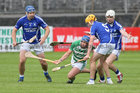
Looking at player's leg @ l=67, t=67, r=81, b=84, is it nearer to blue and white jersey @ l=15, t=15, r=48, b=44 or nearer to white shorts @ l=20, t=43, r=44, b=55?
white shorts @ l=20, t=43, r=44, b=55

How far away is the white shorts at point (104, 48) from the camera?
488 inches

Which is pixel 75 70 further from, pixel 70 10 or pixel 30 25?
pixel 70 10

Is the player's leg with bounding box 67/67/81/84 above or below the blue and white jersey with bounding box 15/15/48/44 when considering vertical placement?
below

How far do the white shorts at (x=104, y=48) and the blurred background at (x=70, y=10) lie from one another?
22.1 metres

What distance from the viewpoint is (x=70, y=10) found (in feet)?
117

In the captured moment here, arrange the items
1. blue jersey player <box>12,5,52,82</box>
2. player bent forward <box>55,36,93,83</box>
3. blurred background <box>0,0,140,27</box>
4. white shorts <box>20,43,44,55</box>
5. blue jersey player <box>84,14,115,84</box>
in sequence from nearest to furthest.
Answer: blue jersey player <box>84,14,115,84</box> < player bent forward <box>55,36,93,83</box> < blue jersey player <box>12,5,52,82</box> < white shorts <box>20,43,44,55</box> < blurred background <box>0,0,140,27</box>

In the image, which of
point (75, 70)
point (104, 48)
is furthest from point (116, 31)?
point (75, 70)

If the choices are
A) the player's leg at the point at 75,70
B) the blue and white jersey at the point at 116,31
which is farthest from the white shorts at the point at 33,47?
the blue and white jersey at the point at 116,31

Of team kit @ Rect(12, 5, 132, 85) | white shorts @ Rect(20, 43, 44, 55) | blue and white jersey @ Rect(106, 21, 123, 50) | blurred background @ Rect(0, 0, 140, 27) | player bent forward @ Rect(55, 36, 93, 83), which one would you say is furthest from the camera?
blurred background @ Rect(0, 0, 140, 27)

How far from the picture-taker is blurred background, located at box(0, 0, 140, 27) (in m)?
34.9

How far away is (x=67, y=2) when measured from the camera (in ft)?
118

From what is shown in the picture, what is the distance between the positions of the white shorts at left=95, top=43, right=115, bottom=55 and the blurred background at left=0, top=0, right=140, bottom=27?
22.1 metres

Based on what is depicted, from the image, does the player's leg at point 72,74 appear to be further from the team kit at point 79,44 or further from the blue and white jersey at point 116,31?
the blue and white jersey at point 116,31

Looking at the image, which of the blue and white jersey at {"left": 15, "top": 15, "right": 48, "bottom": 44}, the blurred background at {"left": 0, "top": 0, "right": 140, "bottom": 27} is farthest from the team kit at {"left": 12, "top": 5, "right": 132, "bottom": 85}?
the blurred background at {"left": 0, "top": 0, "right": 140, "bottom": 27}
